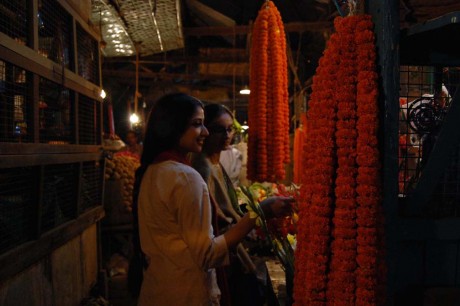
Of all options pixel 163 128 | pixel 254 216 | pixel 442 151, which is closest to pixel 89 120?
pixel 163 128

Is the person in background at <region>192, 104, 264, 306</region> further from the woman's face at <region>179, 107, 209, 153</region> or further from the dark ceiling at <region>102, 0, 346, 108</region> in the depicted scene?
the dark ceiling at <region>102, 0, 346, 108</region>

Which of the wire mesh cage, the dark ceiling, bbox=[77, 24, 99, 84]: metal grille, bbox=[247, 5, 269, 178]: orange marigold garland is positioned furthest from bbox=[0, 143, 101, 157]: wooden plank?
the dark ceiling

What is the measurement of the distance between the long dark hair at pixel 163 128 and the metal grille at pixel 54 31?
1.95 m

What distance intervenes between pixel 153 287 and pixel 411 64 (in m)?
1.84

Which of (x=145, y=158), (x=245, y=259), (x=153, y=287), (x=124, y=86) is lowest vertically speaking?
(x=245, y=259)

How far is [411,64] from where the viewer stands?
181 centimetres

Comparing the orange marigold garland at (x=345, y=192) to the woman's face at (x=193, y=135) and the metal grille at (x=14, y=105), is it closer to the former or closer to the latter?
the woman's face at (x=193, y=135)

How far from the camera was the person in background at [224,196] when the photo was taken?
352 centimetres

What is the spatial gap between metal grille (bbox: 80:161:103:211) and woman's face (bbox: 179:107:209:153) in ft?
9.76

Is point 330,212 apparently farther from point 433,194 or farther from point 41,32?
point 41,32

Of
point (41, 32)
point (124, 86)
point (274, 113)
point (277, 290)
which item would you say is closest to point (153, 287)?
point (277, 290)

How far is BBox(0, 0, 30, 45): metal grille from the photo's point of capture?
268 centimetres

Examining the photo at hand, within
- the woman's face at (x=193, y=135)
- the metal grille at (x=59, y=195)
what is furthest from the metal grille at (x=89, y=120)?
the woman's face at (x=193, y=135)

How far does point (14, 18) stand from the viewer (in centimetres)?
277
